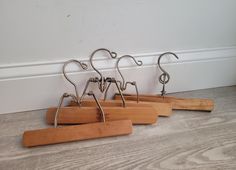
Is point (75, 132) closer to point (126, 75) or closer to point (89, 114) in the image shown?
point (89, 114)

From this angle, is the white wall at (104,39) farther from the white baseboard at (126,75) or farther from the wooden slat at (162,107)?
the wooden slat at (162,107)

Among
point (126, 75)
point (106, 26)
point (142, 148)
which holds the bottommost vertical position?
point (142, 148)

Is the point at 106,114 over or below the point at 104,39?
below

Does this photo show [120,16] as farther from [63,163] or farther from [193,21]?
[63,163]

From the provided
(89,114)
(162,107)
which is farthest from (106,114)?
(162,107)

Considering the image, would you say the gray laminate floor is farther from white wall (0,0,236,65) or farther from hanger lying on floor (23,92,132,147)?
white wall (0,0,236,65)

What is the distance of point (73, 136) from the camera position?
1.86ft

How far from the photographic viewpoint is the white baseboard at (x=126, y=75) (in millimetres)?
666

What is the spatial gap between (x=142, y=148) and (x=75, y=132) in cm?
16

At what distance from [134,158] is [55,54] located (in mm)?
342

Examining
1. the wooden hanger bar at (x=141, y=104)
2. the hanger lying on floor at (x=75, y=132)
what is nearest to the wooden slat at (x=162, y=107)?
the wooden hanger bar at (x=141, y=104)

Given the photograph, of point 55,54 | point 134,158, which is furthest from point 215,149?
point 55,54

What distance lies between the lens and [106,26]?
684mm

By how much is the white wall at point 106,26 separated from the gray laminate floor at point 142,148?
0.64 feet
